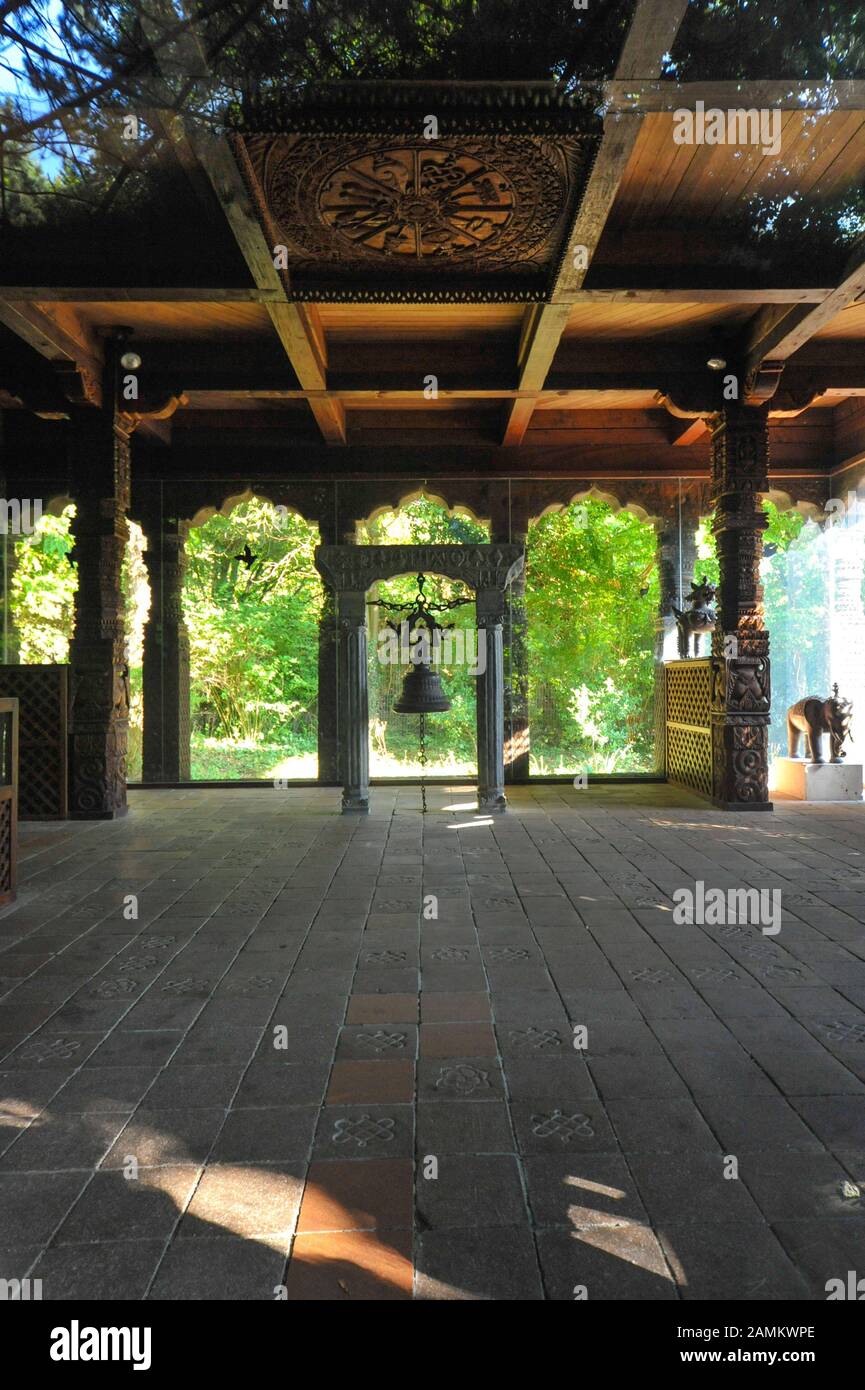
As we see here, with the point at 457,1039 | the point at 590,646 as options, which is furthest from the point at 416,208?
the point at 590,646

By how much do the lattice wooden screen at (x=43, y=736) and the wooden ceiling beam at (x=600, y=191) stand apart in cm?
492

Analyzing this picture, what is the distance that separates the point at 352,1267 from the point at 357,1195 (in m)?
0.24

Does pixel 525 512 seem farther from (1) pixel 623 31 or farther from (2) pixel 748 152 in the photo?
(1) pixel 623 31

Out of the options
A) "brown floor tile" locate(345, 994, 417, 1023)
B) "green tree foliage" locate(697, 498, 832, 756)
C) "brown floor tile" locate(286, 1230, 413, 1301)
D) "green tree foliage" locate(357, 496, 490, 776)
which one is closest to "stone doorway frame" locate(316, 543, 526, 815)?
"green tree foliage" locate(357, 496, 490, 776)

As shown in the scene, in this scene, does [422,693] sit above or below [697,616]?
below

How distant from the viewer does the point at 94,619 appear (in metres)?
7.52

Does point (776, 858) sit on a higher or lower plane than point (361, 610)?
lower

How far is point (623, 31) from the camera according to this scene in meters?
3.68

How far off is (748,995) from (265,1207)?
1974mm

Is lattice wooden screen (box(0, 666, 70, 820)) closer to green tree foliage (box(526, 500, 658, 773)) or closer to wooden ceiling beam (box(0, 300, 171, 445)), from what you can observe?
wooden ceiling beam (box(0, 300, 171, 445))

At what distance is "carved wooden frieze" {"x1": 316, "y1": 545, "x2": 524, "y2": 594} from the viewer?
768 centimetres

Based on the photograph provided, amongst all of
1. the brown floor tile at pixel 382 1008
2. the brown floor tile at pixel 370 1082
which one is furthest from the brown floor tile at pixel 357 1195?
the brown floor tile at pixel 382 1008

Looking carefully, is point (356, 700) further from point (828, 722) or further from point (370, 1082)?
point (370, 1082)

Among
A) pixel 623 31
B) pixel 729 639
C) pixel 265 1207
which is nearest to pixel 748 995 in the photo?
pixel 265 1207
